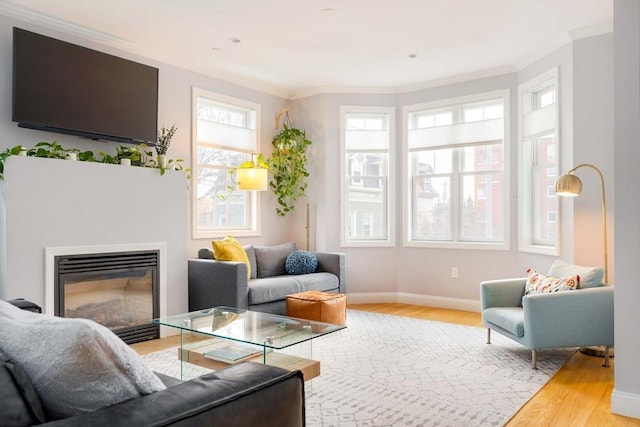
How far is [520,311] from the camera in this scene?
386 cm

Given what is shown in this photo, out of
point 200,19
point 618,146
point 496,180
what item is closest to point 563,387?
point 618,146

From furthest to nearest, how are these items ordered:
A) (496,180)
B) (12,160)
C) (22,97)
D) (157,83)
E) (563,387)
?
(496,180), (157,83), (22,97), (12,160), (563,387)

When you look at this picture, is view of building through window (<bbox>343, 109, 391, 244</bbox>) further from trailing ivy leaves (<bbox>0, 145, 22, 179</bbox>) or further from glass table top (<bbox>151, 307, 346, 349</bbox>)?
trailing ivy leaves (<bbox>0, 145, 22, 179</bbox>)

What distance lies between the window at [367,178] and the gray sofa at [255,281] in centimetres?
87

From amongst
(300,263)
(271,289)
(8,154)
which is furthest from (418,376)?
(8,154)

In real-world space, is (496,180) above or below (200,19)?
below

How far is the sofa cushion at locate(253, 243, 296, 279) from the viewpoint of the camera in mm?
5453

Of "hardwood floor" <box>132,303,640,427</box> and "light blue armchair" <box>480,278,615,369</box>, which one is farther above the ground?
"light blue armchair" <box>480,278,615,369</box>

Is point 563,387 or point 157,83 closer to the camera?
point 563,387

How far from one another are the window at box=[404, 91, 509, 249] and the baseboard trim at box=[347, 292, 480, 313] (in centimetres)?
68

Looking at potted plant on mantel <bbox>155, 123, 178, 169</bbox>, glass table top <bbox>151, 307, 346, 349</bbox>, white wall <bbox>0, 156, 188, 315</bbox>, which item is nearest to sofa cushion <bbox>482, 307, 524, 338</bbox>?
glass table top <bbox>151, 307, 346, 349</bbox>

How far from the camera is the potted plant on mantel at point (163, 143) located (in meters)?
4.49

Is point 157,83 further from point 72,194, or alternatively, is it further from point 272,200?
point 272,200

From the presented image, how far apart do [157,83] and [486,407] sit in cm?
400
